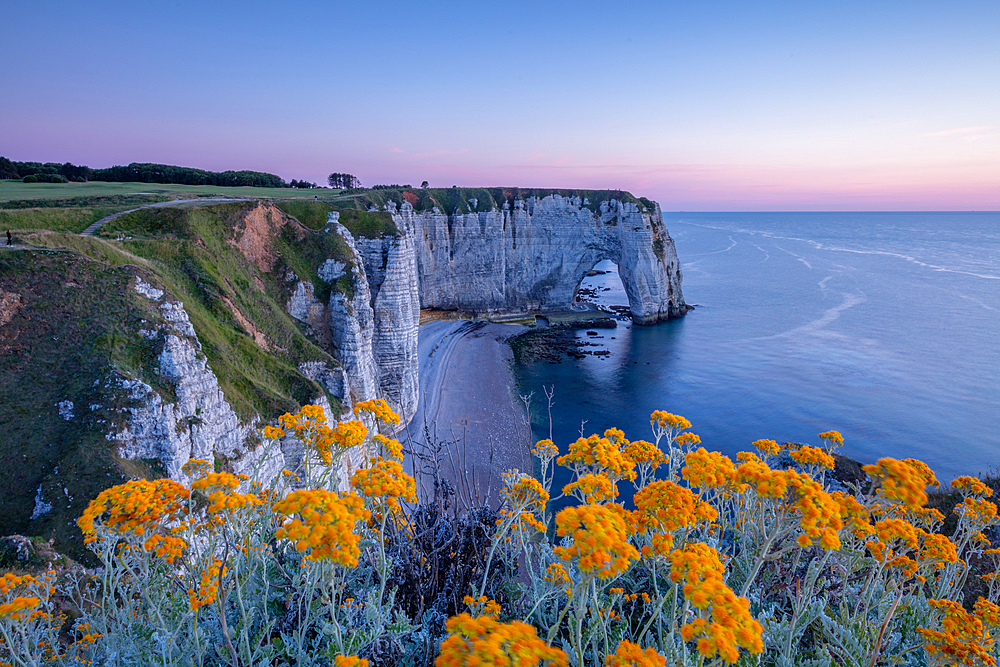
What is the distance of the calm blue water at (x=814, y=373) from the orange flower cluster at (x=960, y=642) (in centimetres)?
2467

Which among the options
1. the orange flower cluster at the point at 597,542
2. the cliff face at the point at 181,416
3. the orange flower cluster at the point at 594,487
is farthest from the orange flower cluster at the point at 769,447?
the cliff face at the point at 181,416

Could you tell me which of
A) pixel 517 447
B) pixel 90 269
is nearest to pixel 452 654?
pixel 90 269

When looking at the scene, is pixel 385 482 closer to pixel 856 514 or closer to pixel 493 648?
pixel 493 648

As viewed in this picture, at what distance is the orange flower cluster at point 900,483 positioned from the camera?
4.40 m

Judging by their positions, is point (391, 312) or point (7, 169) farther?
point (7, 169)

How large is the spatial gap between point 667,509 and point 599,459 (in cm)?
124

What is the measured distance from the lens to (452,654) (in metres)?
2.53

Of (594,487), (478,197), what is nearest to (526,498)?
(594,487)

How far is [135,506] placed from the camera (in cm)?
436

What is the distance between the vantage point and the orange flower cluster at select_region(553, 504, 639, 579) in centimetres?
325

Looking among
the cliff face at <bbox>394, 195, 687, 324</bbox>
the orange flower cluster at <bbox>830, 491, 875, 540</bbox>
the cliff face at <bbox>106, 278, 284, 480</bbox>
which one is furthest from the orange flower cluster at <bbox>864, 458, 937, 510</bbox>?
the cliff face at <bbox>394, 195, 687, 324</bbox>

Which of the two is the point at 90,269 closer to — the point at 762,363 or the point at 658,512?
the point at 658,512

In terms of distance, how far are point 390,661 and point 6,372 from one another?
1439cm

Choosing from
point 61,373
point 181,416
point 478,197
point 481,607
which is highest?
point 478,197
